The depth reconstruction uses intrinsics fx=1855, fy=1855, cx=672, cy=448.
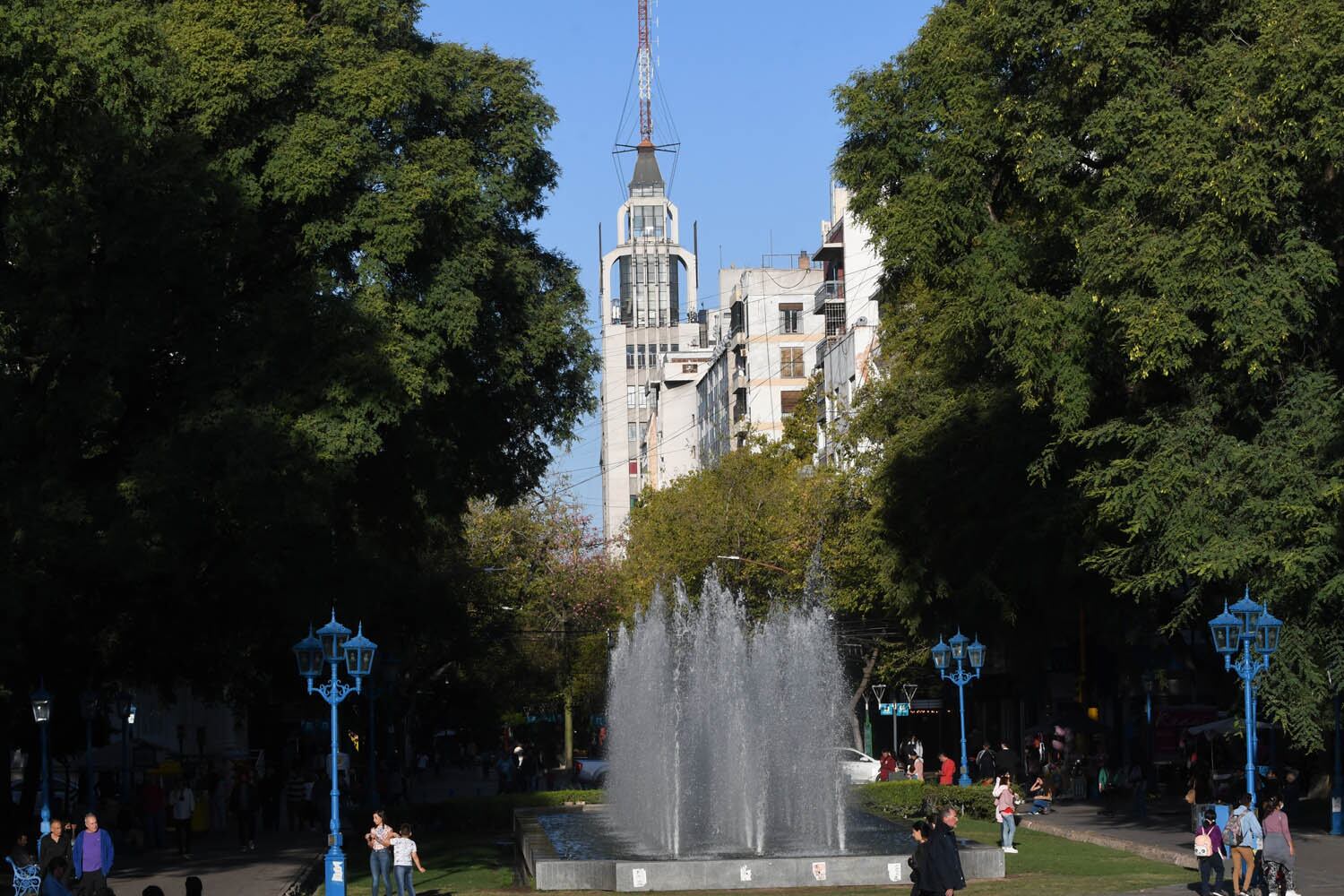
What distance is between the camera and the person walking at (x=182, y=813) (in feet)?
111

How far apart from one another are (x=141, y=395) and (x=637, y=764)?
1018cm

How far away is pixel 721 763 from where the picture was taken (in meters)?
29.6

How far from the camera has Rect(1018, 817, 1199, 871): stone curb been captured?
26.2 m

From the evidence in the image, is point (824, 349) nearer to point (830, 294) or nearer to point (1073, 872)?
point (830, 294)

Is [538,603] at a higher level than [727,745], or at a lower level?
higher

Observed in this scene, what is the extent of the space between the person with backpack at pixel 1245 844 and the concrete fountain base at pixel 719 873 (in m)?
4.73

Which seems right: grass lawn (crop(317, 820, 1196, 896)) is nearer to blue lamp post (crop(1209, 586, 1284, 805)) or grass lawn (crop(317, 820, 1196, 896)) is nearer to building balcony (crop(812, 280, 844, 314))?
blue lamp post (crop(1209, 586, 1284, 805))

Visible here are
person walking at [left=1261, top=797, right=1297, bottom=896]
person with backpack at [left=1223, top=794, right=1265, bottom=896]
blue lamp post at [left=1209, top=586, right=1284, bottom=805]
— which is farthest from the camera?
blue lamp post at [left=1209, top=586, right=1284, bottom=805]

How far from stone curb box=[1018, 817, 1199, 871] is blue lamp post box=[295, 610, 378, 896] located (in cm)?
1156

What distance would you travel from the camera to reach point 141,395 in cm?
2905

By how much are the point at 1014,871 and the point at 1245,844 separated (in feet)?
20.4

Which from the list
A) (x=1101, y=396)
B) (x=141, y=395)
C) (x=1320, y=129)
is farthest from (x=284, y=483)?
(x=1320, y=129)

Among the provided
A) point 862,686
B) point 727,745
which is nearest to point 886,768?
point 862,686

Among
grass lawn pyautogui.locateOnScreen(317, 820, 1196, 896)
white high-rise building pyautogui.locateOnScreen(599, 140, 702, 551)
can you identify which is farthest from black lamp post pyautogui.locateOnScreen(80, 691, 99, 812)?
white high-rise building pyautogui.locateOnScreen(599, 140, 702, 551)
